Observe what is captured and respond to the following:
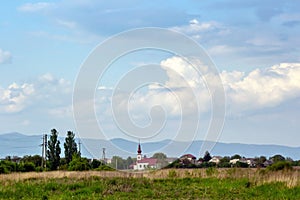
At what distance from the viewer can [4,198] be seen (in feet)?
51.1

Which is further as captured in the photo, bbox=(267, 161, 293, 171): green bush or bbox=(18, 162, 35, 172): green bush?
bbox=(18, 162, 35, 172): green bush

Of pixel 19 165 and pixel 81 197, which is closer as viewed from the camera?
pixel 81 197

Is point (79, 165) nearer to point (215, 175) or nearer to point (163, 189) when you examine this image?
point (215, 175)

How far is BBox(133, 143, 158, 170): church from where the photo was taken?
20.3 meters

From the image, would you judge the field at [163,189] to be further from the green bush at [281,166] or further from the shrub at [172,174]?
the green bush at [281,166]

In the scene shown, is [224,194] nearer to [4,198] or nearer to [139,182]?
[139,182]

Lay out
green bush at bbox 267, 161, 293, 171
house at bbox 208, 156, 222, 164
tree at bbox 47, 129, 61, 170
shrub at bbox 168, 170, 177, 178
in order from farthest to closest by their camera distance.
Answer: tree at bbox 47, 129, 61, 170 < house at bbox 208, 156, 222, 164 < green bush at bbox 267, 161, 293, 171 < shrub at bbox 168, 170, 177, 178

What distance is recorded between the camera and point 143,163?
21.0m

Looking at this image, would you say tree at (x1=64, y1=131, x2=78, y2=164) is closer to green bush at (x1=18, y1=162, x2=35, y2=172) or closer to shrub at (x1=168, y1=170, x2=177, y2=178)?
green bush at (x1=18, y1=162, x2=35, y2=172)

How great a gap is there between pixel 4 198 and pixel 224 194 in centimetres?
710

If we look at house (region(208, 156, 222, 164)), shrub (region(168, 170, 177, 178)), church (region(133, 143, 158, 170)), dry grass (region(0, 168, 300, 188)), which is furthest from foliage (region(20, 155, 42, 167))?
church (region(133, 143, 158, 170))

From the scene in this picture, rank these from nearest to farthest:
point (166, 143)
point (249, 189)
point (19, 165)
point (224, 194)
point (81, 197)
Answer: point (81, 197) → point (224, 194) → point (249, 189) → point (166, 143) → point (19, 165)

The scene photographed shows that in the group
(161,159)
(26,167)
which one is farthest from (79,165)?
(161,159)

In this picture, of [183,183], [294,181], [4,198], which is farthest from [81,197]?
[294,181]
